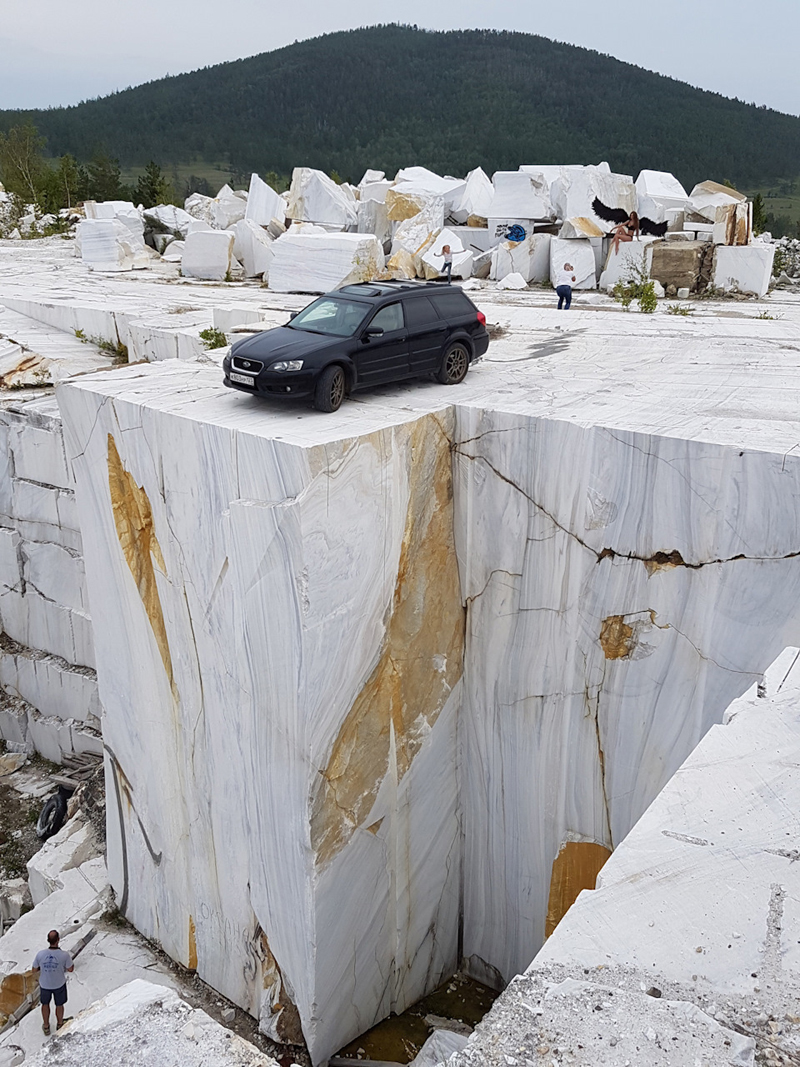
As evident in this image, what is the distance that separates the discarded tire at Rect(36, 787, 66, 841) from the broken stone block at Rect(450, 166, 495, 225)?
14411 millimetres

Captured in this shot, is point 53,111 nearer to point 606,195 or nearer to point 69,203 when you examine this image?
point 69,203

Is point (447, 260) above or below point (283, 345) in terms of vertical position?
above

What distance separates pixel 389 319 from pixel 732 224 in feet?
36.6

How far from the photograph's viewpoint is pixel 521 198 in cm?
1795

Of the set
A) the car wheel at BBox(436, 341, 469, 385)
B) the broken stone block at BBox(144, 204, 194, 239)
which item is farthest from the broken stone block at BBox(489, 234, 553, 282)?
the broken stone block at BBox(144, 204, 194, 239)

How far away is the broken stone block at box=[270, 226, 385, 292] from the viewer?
14055 millimetres

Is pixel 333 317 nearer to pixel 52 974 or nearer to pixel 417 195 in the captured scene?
pixel 52 974

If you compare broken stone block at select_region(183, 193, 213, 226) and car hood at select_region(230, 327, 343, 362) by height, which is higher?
broken stone block at select_region(183, 193, 213, 226)

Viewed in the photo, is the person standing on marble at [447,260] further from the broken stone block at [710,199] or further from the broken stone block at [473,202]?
the broken stone block at [710,199]

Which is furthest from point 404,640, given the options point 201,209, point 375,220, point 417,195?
point 201,209

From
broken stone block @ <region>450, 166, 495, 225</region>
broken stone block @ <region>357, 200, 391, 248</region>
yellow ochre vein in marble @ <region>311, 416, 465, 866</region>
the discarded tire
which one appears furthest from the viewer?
broken stone block @ <region>357, 200, 391, 248</region>

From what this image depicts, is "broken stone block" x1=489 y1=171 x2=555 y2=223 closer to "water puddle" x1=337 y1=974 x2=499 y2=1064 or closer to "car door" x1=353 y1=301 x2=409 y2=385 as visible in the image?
"car door" x1=353 y1=301 x2=409 y2=385

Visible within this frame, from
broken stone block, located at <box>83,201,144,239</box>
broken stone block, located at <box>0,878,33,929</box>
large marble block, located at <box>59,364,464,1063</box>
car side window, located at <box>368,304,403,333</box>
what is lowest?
broken stone block, located at <box>0,878,33,929</box>

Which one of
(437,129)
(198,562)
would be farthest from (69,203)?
(437,129)
